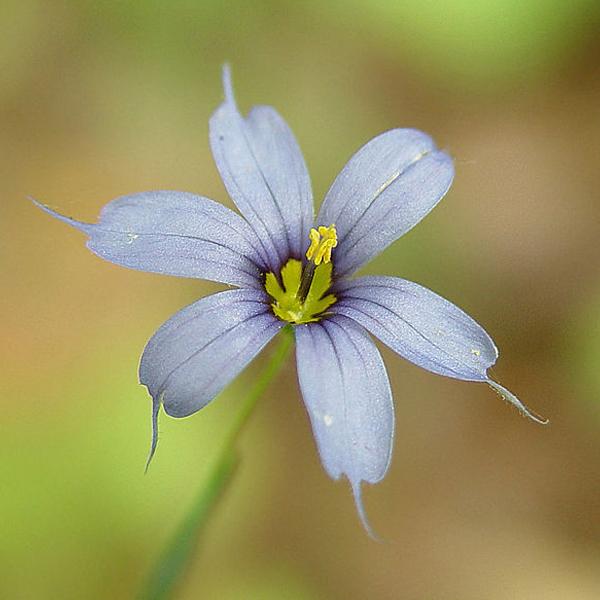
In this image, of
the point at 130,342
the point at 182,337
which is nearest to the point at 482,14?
the point at 130,342

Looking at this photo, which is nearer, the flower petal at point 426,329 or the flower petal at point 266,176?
the flower petal at point 426,329

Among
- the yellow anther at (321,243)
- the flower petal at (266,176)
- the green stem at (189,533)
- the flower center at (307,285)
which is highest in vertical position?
the flower petal at (266,176)

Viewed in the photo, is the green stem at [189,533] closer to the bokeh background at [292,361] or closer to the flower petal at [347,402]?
the flower petal at [347,402]

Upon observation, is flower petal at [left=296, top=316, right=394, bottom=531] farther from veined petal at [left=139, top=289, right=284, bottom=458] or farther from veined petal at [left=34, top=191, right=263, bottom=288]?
veined petal at [left=34, top=191, right=263, bottom=288]

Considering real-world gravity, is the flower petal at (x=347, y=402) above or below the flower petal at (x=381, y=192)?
below

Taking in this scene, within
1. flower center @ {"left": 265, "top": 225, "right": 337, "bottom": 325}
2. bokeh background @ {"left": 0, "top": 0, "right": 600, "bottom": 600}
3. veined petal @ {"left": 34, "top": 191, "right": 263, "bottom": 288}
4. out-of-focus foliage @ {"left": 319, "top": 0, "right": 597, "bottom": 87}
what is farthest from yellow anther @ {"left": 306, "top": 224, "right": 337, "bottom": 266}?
out-of-focus foliage @ {"left": 319, "top": 0, "right": 597, "bottom": 87}

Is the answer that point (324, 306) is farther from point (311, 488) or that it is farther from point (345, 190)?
point (311, 488)

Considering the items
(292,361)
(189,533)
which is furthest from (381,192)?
(292,361)

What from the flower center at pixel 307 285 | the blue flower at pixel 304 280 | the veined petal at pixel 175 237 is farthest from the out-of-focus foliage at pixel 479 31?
the veined petal at pixel 175 237
